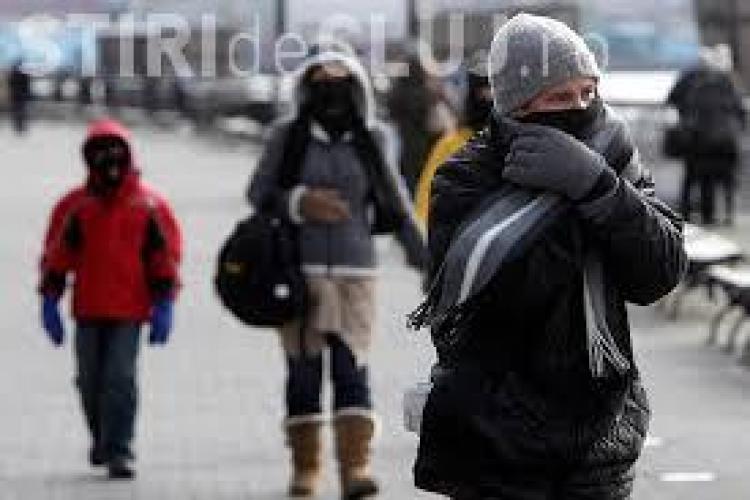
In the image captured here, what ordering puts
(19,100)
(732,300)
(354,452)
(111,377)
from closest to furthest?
(354,452), (111,377), (732,300), (19,100)

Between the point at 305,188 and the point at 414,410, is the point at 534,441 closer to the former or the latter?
the point at 414,410

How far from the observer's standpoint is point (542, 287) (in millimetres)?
5336

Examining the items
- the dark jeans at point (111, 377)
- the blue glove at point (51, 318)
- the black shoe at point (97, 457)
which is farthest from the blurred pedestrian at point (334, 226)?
the blue glove at point (51, 318)

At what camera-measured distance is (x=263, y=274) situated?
9.65 m

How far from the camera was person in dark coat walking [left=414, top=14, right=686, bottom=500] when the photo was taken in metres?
5.34

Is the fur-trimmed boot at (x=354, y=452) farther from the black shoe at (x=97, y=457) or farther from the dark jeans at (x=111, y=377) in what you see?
the black shoe at (x=97, y=457)

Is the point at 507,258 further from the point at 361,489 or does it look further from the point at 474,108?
the point at 474,108

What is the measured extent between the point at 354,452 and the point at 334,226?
0.83 metres

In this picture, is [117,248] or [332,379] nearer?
[332,379]

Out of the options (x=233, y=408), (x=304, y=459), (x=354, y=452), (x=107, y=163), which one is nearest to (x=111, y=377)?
(x=107, y=163)

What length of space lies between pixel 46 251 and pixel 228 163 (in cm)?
2780

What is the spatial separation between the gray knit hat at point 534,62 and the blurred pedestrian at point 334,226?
418 centimetres

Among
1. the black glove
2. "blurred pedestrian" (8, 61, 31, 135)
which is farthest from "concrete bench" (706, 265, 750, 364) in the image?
"blurred pedestrian" (8, 61, 31, 135)

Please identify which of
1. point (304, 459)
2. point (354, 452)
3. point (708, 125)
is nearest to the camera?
point (354, 452)
